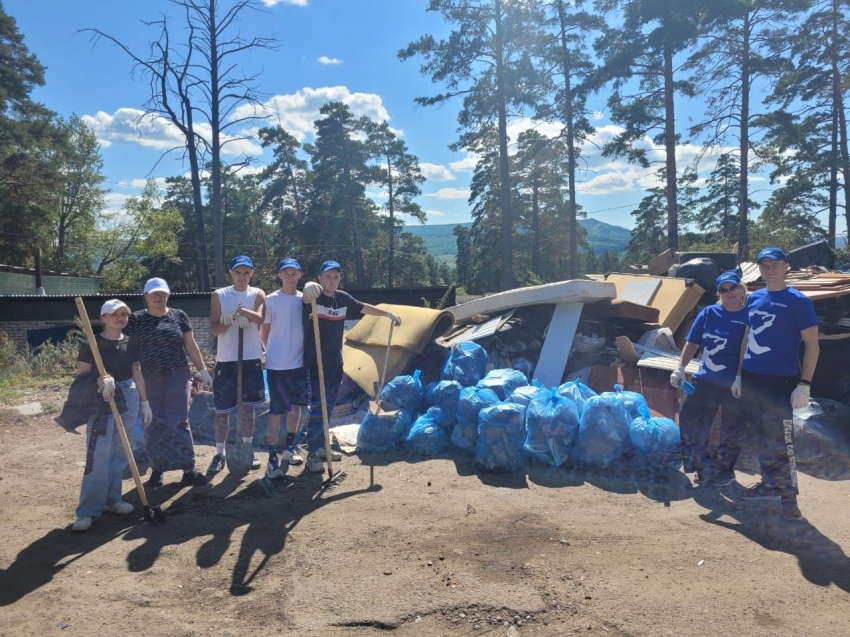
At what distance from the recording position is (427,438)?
5.03 m

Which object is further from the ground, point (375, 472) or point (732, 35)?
point (732, 35)

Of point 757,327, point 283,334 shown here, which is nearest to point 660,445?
point 757,327

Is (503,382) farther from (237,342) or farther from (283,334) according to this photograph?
(237,342)

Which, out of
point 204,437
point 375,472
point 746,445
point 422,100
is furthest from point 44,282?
point 746,445

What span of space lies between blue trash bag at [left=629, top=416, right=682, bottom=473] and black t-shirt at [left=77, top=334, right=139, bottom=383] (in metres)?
3.75

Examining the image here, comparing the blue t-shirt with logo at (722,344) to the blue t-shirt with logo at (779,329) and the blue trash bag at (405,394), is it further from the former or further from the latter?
the blue trash bag at (405,394)

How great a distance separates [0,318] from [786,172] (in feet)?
85.7

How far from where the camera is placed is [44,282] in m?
20.5

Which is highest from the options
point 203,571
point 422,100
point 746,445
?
point 422,100

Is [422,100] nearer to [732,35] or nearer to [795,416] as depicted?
[732,35]

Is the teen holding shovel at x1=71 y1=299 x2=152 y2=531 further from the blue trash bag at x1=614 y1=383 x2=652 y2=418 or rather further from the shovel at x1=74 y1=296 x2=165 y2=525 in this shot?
the blue trash bag at x1=614 y1=383 x2=652 y2=418

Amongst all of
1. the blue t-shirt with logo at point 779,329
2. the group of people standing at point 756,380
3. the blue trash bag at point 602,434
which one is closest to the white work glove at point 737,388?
the group of people standing at point 756,380

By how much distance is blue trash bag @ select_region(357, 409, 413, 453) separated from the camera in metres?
5.13

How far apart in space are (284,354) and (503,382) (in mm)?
2071
